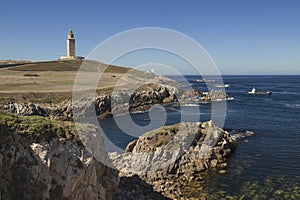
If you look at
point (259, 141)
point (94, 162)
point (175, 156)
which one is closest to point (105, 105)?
point (259, 141)

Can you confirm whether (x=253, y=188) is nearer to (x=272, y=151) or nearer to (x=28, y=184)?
(x=272, y=151)

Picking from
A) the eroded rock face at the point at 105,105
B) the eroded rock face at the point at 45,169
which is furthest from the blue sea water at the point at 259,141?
the eroded rock face at the point at 45,169

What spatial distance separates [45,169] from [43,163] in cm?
37

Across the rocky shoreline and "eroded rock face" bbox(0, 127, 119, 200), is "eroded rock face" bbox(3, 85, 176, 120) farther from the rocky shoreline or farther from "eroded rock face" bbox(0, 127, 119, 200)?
"eroded rock face" bbox(0, 127, 119, 200)

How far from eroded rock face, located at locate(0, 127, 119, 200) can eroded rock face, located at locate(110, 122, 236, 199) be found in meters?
11.3

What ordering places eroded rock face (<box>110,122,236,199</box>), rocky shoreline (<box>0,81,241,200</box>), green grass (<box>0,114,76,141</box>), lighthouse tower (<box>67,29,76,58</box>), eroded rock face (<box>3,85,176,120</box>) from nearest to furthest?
rocky shoreline (<box>0,81,241,200</box>) < green grass (<box>0,114,76,141</box>) < eroded rock face (<box>110,122,236,199</box>) < eroded rock face (<box>3,85,176,120</box>) < lighthouse tower (<box>67,29,76,58</box>)

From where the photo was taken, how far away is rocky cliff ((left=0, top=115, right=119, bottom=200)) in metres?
16.2

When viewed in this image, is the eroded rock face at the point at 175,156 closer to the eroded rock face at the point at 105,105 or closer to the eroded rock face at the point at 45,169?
the eroded rock face at the point at 45,169

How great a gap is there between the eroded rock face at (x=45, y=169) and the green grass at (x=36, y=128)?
382 millimetres

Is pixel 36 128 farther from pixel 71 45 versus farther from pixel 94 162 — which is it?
pixel 71 45

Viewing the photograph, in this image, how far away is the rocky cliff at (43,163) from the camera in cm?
1619

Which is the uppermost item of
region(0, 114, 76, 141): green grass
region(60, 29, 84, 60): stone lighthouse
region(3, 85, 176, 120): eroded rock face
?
region(60, 29, 84, 60): stone lighthouse

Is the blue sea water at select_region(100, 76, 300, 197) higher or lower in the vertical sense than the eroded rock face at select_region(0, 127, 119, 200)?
lower

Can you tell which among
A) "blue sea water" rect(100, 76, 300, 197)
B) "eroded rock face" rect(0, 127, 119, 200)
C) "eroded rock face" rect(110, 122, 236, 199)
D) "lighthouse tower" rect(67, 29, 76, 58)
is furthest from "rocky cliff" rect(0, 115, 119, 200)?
"lighthouse tower" rect(67, 29, 76, 58)
